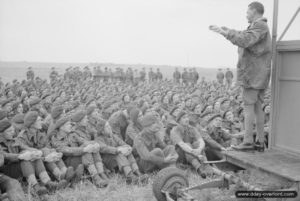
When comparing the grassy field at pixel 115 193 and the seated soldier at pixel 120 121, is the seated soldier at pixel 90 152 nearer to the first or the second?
the grassy field at pixel 115 193

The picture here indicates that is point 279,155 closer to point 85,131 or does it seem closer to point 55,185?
point 55,185

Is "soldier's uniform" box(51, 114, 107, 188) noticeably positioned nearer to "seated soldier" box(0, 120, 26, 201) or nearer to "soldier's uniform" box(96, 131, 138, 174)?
"soldier's uniform" box(96, 131, 138, 174)

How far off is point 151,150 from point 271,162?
335 cm

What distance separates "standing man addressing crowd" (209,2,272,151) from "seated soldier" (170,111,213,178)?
247cm

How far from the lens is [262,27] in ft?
15.0

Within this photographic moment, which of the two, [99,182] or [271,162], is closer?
[271,162]

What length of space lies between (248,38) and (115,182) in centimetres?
368

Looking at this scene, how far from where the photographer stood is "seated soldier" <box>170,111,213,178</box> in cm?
743

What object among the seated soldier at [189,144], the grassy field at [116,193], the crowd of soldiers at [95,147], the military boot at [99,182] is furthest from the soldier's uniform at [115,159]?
the seated soldier at [189,144]

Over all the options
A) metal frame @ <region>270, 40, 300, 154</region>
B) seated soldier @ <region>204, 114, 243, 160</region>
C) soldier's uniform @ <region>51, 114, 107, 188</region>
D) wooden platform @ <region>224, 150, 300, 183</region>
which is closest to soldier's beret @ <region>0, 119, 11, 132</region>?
soldier's uniform @ <region>51, 114, 107, 188</region>

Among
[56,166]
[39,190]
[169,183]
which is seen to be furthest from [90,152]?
[169,183]

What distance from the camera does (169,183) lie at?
4828 mm

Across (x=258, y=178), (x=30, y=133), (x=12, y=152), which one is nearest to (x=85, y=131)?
(x=30, y=133)

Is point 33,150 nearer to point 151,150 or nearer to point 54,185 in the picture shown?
point 54,185
